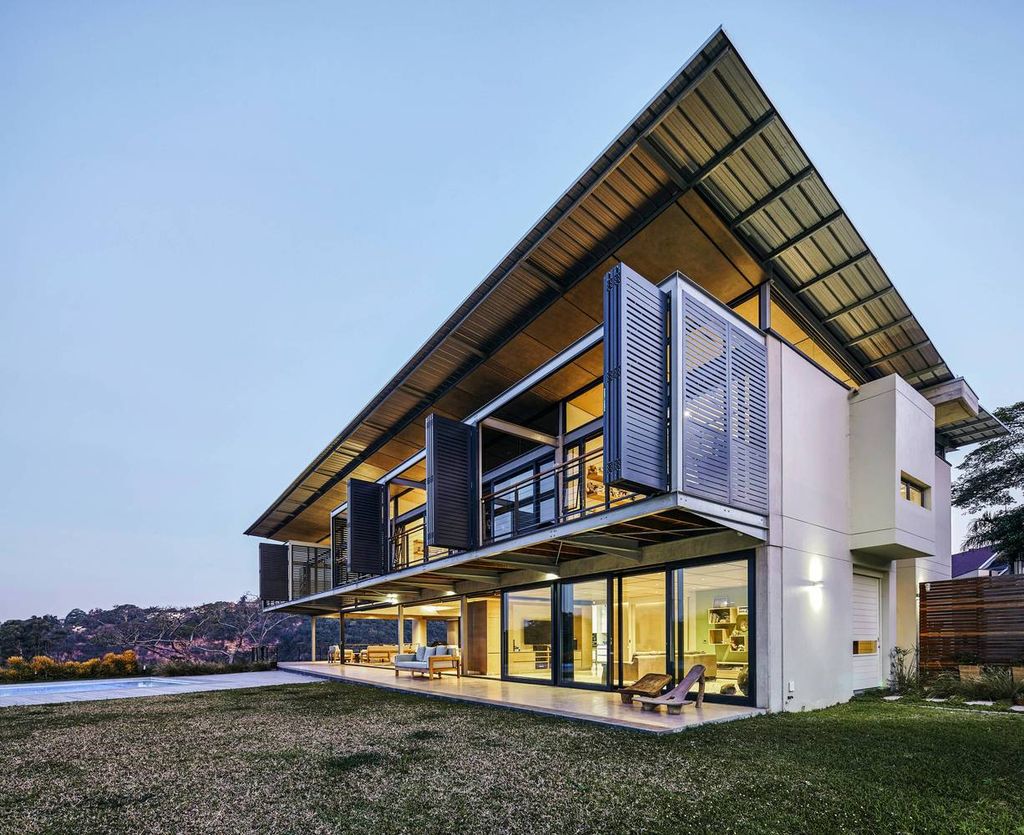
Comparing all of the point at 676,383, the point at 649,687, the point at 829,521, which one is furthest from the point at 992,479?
the point at 676,383

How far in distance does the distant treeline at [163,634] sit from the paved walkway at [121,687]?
10174mm

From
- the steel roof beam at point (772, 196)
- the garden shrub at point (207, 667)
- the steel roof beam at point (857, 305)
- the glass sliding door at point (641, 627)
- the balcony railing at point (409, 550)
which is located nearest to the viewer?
the steel roof beam at point (772, 196)

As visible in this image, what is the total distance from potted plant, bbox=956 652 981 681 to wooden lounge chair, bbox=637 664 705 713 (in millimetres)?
5290

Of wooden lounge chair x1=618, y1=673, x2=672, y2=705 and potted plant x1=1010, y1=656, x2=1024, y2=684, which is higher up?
wooden lounge chair x1=618, y1=673, x2=672, y2=705

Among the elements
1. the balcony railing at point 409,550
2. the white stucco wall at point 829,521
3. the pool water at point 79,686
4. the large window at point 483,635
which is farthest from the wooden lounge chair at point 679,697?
the pool water at point 79,686

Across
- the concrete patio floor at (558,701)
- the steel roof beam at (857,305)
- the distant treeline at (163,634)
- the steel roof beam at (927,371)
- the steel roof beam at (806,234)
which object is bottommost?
the distant treeline at (163,634)

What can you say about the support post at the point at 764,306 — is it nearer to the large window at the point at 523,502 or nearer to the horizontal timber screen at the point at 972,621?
the large window at the point at 523,502

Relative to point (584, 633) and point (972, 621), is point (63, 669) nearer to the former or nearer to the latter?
point (584, 633)

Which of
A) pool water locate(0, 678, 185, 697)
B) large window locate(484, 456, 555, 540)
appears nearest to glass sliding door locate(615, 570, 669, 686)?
large window locate(484, 456, 555, 540)

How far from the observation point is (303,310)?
4178 inches

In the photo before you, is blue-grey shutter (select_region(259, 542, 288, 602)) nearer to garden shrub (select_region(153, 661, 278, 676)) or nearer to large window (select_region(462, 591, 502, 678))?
garden shrub (select_region(153, 661, 278, 676))

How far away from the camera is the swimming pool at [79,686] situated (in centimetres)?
1588

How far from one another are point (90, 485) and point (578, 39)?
56.3 m

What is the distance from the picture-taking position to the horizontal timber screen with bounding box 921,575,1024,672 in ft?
38.0
